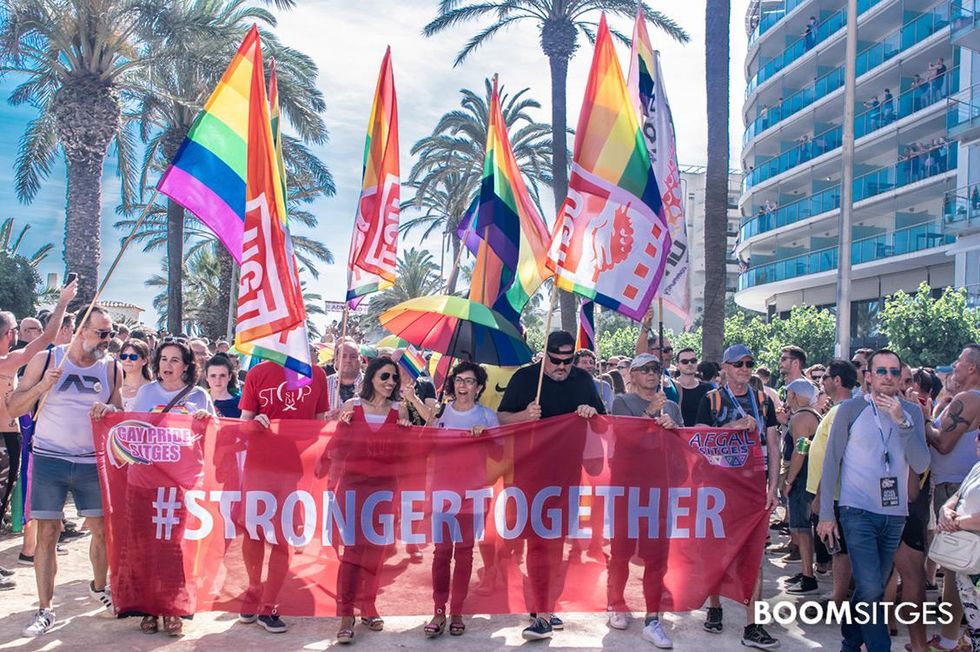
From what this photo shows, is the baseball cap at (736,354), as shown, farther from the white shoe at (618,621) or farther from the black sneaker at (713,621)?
the white shoe at (618,621)

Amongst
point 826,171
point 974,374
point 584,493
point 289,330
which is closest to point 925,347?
point 974,374

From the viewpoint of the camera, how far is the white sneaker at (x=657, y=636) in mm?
5605

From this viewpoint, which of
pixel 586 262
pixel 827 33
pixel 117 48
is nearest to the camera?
pixel 586 262

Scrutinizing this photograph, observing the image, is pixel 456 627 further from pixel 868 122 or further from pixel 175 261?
pixel 868 122

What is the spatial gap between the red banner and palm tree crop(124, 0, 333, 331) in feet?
46.7

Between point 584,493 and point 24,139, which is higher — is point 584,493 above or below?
below

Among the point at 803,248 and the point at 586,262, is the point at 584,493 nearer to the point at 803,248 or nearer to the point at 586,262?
the point at 586,262

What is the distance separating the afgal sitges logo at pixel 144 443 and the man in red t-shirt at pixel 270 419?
45 centimetres

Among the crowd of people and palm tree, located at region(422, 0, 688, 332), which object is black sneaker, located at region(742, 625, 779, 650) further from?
palm tree, located at region(422, 0, 688, 332)

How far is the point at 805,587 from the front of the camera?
7.16 m

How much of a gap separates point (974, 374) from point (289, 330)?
466cm

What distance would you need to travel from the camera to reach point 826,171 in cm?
4078

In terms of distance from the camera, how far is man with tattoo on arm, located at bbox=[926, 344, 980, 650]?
5.73m

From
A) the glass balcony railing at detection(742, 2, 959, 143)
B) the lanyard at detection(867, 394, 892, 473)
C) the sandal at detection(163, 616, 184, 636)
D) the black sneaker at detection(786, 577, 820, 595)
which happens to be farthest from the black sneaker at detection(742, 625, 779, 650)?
the glass balcony railing at detection(742, 2, 959, 143)
